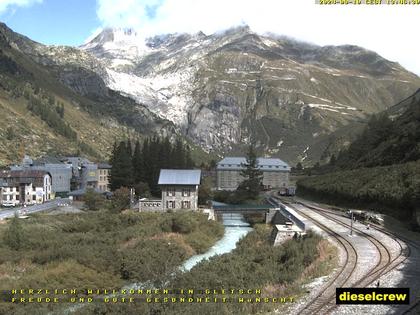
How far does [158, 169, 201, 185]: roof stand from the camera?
283 ft

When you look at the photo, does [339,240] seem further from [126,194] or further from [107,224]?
[126,194]

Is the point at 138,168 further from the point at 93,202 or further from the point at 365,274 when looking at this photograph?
the point at 365,274

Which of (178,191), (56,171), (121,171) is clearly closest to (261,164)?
(121,171)

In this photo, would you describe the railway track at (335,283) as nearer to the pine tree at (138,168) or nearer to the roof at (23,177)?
the pine tree at (138,168)

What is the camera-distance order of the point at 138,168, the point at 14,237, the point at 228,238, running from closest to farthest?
the point at 14,237
the point at 228,238
the point at 138,168

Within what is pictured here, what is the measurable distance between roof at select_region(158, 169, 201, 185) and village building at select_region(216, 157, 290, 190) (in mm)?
79220

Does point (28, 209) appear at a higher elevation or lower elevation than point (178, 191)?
lower

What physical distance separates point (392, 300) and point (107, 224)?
5404 centimetres

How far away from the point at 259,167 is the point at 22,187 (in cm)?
9043

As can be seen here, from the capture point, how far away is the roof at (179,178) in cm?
8625

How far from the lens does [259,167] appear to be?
559 ft

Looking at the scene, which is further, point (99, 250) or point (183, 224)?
point (183, 224)

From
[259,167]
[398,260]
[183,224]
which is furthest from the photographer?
[259,167]

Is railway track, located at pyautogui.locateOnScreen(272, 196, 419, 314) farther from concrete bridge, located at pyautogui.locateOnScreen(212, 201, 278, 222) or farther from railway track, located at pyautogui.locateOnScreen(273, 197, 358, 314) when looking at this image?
concrete bridge, located at pyautogui.locateOnScreen(212, 201, 278, 222)
